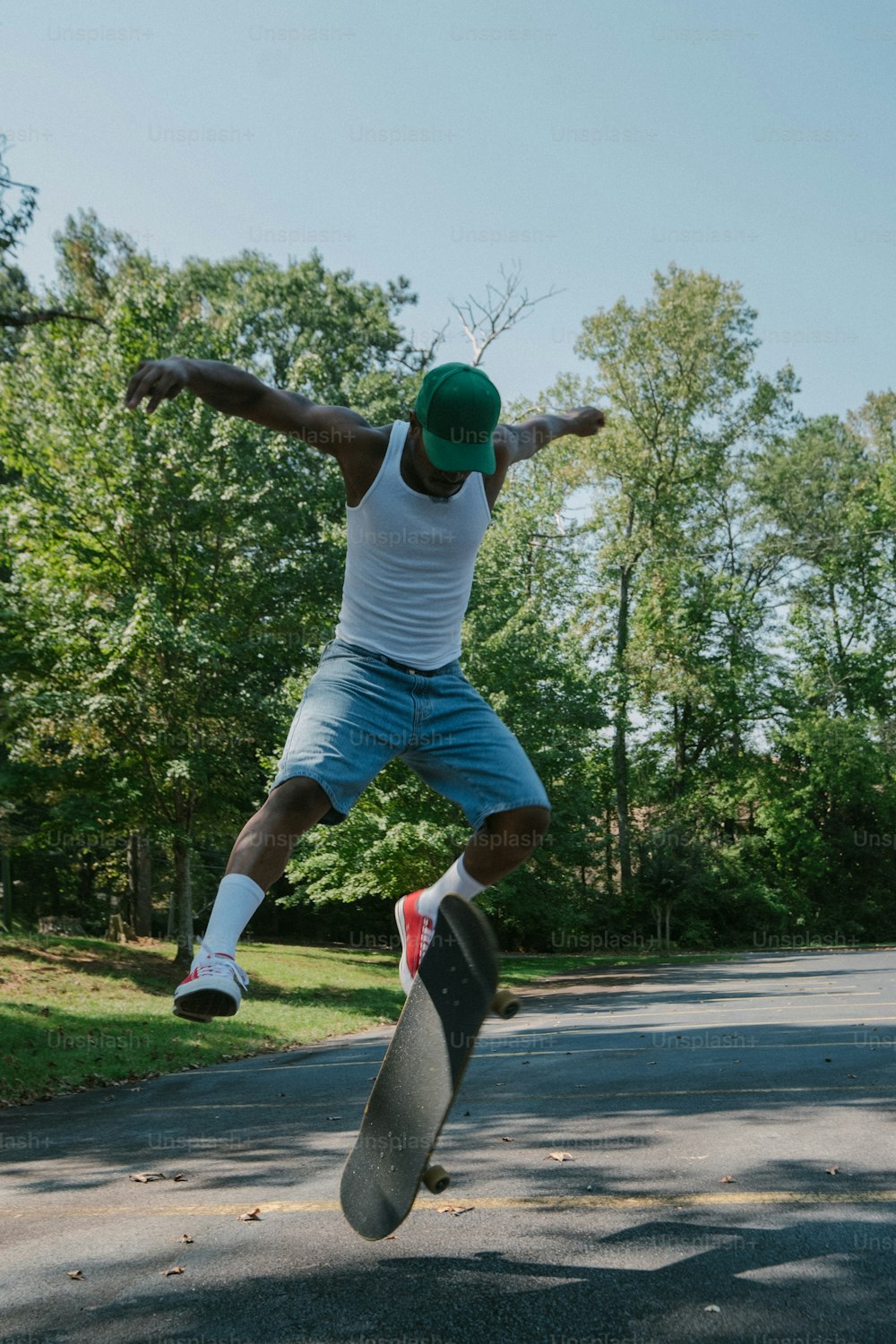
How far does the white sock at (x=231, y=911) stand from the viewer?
3201mm

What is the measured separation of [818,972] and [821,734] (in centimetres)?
A: 1811

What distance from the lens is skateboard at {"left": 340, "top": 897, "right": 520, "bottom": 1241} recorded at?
10.4ft

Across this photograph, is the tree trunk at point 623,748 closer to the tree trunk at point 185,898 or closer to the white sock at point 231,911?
the tree trunk at point 185,898

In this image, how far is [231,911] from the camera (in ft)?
10.7

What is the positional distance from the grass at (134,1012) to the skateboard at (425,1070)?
233 inches

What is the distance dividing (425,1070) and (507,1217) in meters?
0.70

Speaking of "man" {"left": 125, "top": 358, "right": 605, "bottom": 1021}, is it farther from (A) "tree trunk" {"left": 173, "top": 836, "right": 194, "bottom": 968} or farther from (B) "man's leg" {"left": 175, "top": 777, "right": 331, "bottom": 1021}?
(A) "tree trunk" {"left": 173, "top": 836, "right": 194, "bottom": 968}

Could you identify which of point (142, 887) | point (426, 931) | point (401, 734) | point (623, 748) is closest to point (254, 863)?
point (401, 734)

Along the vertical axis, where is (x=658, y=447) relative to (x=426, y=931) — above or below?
above

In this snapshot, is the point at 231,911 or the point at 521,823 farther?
the point at 521,823

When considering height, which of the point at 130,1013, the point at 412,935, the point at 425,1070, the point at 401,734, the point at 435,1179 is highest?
the point at 401,734

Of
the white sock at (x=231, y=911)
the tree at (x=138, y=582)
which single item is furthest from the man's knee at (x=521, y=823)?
the tree at (x=138, y=582)

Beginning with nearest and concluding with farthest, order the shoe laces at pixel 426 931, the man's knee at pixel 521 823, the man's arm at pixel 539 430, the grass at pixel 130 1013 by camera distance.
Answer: the man's knee at pixel 521 823, the shoe laces at pixel 426 931, the man's arm at pixel 539 430, the grass at pixel 130 1013

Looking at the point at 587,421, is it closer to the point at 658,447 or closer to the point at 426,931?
the point at 426,931
